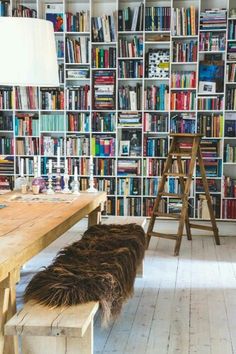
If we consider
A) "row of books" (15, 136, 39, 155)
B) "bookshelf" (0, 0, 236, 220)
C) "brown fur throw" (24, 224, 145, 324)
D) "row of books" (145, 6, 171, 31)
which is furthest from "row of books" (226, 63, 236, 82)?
"brown fur throw" (24, 224, 145, 324)

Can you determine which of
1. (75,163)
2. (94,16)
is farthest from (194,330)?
(94,16)

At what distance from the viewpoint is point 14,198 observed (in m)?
3.70

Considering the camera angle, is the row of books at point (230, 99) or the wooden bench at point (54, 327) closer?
the wooden bench at point (54, 327)

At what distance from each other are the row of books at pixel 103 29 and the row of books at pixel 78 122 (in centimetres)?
88

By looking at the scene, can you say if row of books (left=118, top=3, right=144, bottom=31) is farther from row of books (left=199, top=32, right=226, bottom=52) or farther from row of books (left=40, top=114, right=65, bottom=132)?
row of books (left=40, top=114, right=65, bottom=132)

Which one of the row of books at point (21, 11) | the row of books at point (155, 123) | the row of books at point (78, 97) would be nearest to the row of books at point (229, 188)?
the row of books at point (155, 123)

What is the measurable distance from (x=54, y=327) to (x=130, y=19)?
14.4ft

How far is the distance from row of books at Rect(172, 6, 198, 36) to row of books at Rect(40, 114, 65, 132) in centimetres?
164

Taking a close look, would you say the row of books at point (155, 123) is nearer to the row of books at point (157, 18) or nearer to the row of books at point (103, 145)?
the row of books at point (103, 145)

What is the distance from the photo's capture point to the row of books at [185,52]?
5.56m

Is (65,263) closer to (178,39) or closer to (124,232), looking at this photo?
(124,232)

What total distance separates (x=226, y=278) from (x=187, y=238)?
1439 millimetres

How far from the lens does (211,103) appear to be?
561 centimetres

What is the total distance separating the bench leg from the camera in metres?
2.19
